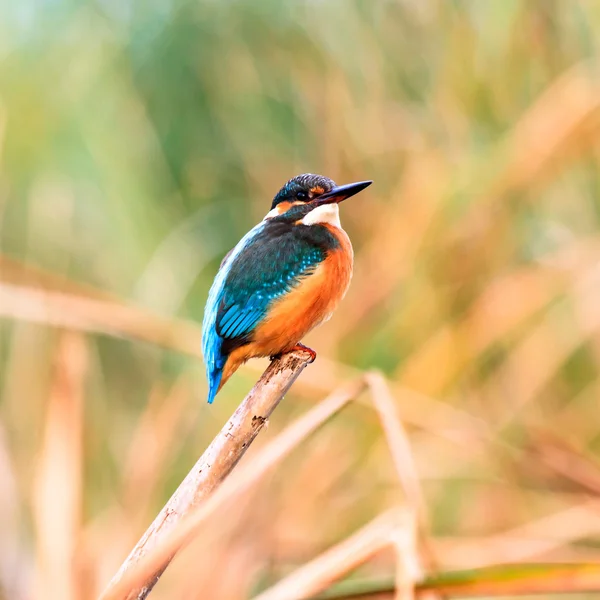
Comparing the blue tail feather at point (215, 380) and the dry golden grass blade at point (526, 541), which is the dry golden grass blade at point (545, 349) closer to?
the dry golden grass blade at point (526, 541)

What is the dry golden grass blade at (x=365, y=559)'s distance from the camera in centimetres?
103

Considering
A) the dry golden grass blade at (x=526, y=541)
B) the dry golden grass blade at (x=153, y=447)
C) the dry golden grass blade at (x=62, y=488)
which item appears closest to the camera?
the dry golden grass blade at (x=526, y=541)

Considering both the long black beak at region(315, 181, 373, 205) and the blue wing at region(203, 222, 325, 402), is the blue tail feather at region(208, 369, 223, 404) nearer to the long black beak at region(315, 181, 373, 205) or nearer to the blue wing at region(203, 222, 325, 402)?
the blue wing at region(203, 222, 325, 402)

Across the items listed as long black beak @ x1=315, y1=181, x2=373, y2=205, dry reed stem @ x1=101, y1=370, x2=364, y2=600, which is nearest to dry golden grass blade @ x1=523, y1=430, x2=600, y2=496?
long black beak @ x1=315, y1=181, x2=373, y2=205

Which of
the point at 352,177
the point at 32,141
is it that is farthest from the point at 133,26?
the point at 352,177

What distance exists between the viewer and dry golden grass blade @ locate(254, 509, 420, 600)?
103cm

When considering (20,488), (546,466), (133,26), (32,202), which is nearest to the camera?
(546,466)

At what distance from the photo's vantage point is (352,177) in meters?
2.61

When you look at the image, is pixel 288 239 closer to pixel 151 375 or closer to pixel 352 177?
pixel 352 177

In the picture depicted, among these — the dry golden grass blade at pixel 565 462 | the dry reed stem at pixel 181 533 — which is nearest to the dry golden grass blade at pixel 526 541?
the dry golden grass blade at pixel 565 462

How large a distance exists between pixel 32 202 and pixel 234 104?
81cm

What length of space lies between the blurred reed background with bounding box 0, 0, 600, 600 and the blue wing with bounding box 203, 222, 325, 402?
0.53m

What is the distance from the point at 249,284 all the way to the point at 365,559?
53 centimetres

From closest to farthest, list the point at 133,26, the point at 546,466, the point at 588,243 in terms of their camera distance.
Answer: the point at 546,466 → the point at 588,243 → the point at 133,26
